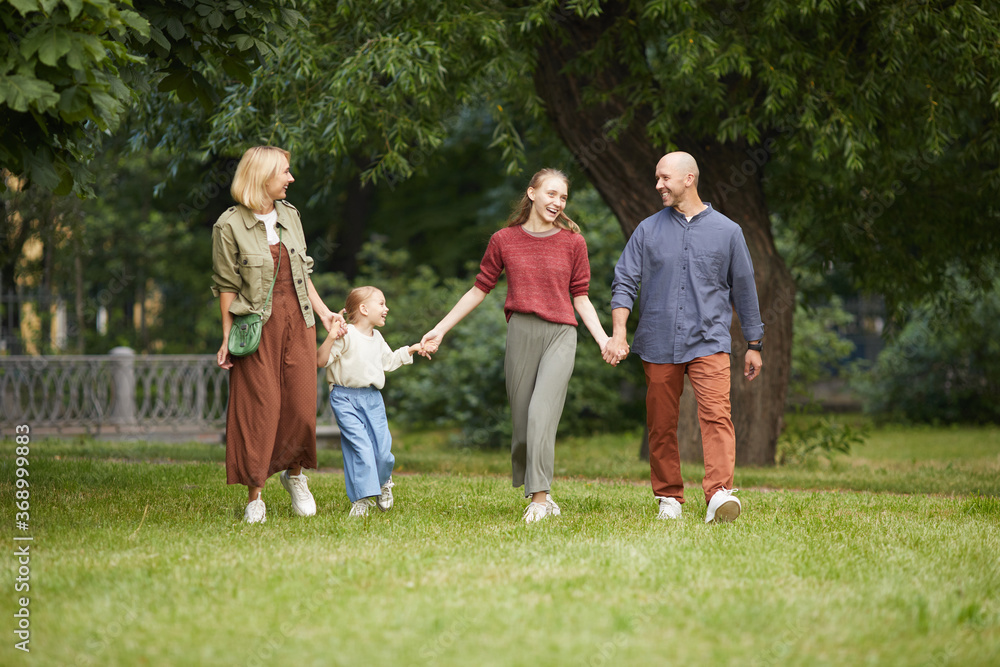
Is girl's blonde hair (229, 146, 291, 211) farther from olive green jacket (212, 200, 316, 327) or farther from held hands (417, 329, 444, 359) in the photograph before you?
held hands (417, 329, 444, 359)

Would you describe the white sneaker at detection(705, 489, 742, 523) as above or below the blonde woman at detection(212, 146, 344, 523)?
below

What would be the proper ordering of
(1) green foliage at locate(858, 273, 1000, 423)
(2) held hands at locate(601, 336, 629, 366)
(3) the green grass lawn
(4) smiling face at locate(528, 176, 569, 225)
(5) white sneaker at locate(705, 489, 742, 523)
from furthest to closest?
(1) green foliage at locate(858, 273, 1000, 423) → (4) smiling face at locate(528, 176, 569, 225) → (2) held hands at locate(601, 336, 629, 366) → (5) white sneaker at locate(705, 489, 742, 523) → (3) the green grass lawn

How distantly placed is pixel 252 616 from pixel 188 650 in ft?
1.09

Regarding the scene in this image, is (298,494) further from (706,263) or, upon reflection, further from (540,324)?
(706,263)

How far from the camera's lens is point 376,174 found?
28.0 feet

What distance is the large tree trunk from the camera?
9.34 meters

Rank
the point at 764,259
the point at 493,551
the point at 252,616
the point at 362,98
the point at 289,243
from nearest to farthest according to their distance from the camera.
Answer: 1. the point at 252,616
2. the point at 493,551
3. the point at 289,243
4. the point at 362,98
5. the point at 764,259

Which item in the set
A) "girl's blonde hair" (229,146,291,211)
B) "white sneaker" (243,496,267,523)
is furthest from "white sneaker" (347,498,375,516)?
"girl's blonde hair" (229,146,291,211)

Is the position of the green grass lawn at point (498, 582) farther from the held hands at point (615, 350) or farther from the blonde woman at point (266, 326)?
the held hands at point (615, 350)

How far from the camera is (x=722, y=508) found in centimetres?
537

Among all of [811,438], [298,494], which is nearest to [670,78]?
[298,494]

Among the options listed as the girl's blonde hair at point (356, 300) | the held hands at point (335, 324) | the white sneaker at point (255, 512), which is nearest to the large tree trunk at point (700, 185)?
the girl's blonde hair at point (356, 300)

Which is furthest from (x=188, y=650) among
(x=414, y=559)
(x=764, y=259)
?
(x=764, y=259)

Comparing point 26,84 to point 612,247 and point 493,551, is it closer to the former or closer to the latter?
point 493,551
